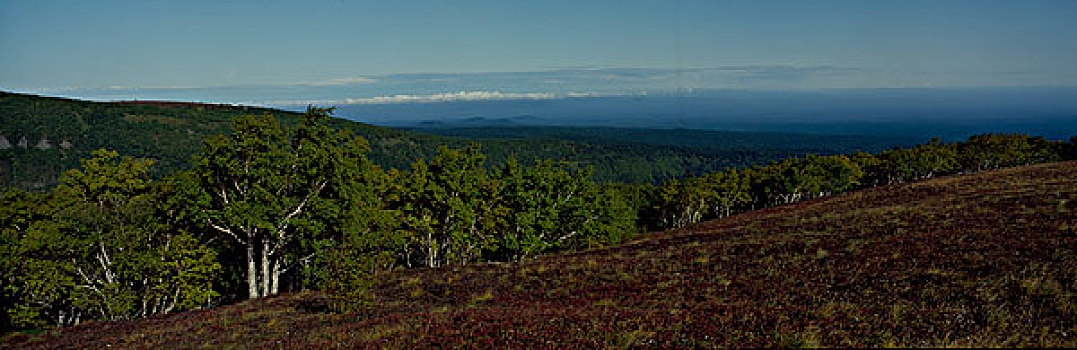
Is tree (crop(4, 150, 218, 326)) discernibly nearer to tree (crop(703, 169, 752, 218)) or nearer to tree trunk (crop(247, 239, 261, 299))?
tree trunk (crop(247, 239, 261, 299))

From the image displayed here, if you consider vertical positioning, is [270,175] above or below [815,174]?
above

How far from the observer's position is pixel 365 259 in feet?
68.7

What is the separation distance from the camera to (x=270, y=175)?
27625 millimetres

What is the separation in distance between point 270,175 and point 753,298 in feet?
84.1

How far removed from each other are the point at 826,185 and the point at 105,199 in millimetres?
111914

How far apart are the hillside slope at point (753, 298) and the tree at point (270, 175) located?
14.6 feet

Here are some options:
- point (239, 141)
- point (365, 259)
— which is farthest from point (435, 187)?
point (365, 259)

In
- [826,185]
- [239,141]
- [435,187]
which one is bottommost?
[826,185]

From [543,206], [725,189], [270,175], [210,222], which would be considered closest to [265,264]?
[210,222]

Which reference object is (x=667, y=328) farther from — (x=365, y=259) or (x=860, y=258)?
(x=365, y=259)

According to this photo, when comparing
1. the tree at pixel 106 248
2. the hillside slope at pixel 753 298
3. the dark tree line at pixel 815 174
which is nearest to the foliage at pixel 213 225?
the tree at pixel 106 248

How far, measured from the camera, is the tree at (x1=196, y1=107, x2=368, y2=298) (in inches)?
1068

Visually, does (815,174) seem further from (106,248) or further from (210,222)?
(106,248)

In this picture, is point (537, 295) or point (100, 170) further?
point (100, 170)
